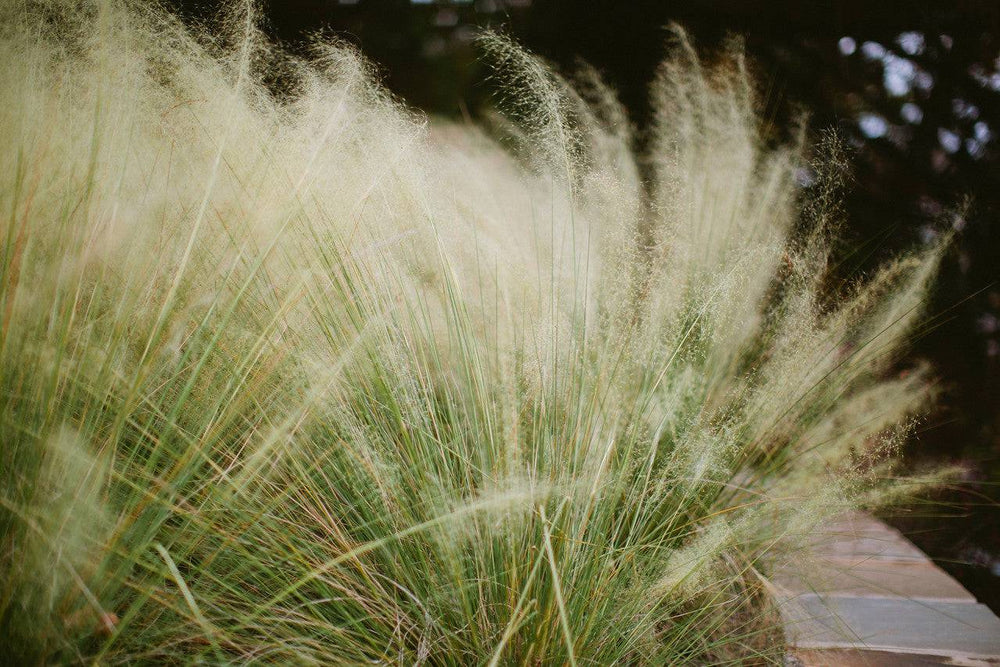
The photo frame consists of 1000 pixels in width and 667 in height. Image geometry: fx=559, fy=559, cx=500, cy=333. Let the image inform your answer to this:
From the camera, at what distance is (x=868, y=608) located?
39.6 inches

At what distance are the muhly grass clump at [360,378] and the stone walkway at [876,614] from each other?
88mm

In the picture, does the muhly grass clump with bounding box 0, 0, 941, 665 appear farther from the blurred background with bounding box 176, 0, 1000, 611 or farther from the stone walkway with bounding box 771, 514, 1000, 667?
the blurred background with bounding box 176, 0, 1000, 611

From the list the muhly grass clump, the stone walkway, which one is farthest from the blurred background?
the muhly grass clump

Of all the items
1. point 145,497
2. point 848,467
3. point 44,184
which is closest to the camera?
point 145,497

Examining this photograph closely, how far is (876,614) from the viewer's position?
988 mm

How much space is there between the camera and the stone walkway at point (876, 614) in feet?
2.75

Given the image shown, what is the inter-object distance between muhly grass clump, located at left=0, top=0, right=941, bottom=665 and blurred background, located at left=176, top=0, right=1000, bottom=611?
38.5 inches

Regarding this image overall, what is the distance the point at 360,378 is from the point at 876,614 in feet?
3.24

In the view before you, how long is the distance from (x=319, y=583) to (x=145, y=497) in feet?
0.70

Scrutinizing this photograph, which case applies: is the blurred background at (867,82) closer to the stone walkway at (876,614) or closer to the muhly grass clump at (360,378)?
the stone walkway at (876,614)

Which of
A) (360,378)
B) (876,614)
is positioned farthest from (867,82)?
(360,378)

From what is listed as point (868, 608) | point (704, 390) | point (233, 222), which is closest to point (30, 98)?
point (233, 222)

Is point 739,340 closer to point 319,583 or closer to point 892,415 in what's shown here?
point 892,415

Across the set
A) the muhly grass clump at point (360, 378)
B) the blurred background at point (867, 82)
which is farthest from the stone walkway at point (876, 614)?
the blurred background at point (867, 82)
